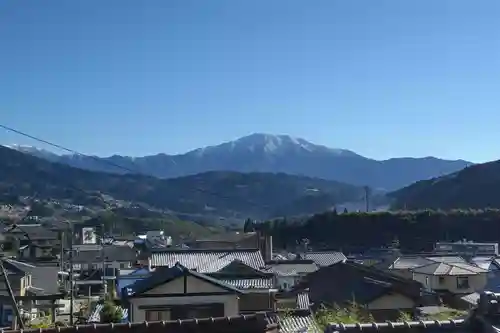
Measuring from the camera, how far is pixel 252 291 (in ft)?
48.6

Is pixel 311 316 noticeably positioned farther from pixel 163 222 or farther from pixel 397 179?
pixel 397 179

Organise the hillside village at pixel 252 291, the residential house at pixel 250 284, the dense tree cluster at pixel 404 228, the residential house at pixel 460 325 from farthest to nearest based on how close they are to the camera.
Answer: the dense tree cluster at pixel 404 228 < the residential house at pixel 250 284 < the hillside village at pixel 252 291 < the residential house at pixel 460 325

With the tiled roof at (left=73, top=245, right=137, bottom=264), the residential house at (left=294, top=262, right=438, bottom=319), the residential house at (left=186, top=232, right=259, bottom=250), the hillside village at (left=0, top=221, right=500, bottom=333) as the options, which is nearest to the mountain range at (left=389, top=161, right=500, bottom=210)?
the hillside village at (left=0, top=221, right=500, bottom=333)

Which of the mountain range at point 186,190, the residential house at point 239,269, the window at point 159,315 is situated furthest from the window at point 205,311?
the mountain range at point 186,190

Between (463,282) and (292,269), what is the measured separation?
7.52 metres

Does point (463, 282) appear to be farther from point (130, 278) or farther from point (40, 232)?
point (40, 232)

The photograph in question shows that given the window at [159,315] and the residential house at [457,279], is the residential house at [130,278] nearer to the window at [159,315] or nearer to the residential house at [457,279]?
A: the window at [159,315]

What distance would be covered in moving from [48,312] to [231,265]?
19.8 feet

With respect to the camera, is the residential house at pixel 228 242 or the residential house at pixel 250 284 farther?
the residential house at pixel 228 242

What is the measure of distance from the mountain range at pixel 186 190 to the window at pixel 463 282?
64.4 meters

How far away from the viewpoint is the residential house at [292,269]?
2464 centimetres

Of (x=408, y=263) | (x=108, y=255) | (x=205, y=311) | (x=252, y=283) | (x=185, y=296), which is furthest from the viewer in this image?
(x=108, y=255)

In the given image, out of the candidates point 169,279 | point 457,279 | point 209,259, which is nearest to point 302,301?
point 209,259

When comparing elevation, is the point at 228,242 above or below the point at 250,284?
above
